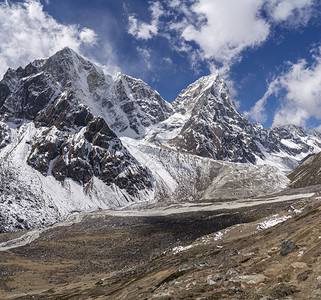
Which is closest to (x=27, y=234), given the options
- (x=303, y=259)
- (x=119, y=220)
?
(x=119, y=220)

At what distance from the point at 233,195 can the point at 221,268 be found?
17391 centimetres

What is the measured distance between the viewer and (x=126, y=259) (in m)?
66.9

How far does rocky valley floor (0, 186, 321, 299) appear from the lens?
17.0 metres

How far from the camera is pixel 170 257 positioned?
44344 mm

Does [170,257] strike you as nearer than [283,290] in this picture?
No

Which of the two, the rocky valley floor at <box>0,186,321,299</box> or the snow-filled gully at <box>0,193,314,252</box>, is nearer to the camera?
the rocky valley floor at <box>0,186,321,299</box>

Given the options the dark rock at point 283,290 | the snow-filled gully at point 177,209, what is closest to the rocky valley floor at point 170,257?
the dark rock at point 283,290

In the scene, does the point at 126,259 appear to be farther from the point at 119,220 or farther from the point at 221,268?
the point at 119,220

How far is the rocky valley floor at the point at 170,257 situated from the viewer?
17.0 meters

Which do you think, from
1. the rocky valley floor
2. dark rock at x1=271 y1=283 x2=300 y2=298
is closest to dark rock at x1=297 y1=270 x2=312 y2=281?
the rocky valley floor

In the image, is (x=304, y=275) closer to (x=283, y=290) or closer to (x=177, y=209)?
(x=283, y=290)

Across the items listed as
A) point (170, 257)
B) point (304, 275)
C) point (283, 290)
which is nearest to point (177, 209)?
point (170, 257)

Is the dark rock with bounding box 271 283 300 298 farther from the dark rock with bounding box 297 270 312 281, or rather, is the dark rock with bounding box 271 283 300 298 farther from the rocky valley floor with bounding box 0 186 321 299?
the dark rock with bounding box 297 270 312 281

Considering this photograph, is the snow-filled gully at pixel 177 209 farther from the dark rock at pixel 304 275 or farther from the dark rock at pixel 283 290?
the dark rock at pixel 304 275
